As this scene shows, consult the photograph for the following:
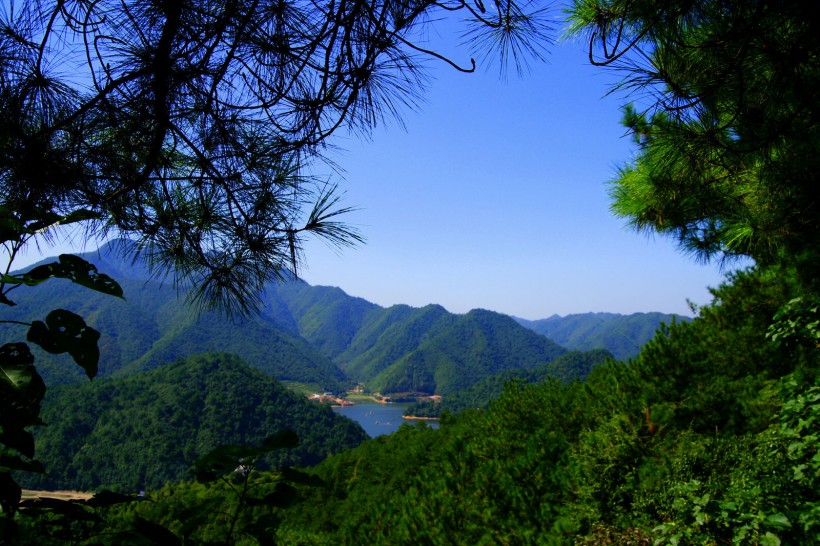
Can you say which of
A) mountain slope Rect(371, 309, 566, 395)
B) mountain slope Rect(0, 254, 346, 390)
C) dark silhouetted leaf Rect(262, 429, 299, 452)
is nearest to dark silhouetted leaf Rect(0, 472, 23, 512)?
dark silhouetted leaf Rect(262, 429, 299, 452)

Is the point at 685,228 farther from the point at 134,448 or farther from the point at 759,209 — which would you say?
the point at 134,448

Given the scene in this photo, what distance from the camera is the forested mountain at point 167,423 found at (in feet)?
152

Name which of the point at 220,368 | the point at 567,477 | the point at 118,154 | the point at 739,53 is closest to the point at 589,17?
the point at 739,53

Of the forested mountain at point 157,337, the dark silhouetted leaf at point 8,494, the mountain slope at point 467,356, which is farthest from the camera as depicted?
the mountain slope at point 467,356

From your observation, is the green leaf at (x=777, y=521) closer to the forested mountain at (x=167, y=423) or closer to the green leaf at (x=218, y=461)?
the green leaf at (x=218, y=461)

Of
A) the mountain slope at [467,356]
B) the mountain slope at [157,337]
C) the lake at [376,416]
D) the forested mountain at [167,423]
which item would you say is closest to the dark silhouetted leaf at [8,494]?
the forested mountain at [167,423]

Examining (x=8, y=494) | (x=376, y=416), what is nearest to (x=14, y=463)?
(x=8, y=494)

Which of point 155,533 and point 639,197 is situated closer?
point 155,533

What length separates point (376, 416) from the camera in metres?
79.2

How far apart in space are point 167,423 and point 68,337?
60.3 metres

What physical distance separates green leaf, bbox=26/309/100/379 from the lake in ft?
224

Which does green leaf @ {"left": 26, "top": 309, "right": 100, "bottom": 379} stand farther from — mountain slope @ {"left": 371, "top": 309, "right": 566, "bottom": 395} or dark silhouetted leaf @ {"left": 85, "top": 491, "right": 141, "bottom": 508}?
mountain slope @ {"left": 371, "top": 309, "right": 566, "bottom": 395}

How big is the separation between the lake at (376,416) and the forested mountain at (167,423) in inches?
555

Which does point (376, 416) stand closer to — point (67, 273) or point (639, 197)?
point (639, 197)
